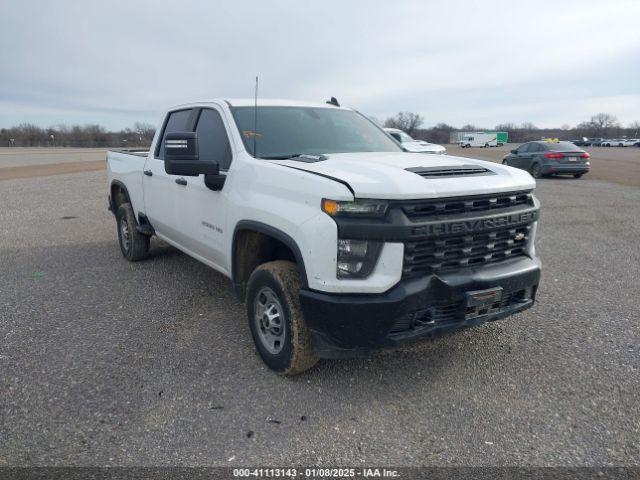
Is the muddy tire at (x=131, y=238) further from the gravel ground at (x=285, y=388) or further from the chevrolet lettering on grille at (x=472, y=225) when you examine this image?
the chevrolet lettering on grille at (x=472, y=225)

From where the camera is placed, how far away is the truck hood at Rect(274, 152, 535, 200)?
2.75 metres

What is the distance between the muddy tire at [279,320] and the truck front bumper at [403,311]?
13 cm

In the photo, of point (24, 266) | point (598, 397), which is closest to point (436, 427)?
point (598, 397)

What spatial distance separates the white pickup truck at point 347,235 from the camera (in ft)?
9.06

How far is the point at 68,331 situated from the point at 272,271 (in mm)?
2112

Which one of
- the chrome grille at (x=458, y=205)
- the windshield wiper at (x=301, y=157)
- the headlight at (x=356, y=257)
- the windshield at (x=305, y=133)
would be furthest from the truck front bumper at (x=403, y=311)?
the windshield at (x=305, y=133)

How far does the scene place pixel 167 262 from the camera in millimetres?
6191

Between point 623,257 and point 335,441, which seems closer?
point 335,441

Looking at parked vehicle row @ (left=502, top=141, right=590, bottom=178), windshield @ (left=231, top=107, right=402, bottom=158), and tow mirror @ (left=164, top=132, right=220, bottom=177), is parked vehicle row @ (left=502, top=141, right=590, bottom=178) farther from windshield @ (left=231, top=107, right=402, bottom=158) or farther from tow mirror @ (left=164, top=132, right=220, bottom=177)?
tow mirror @ (left=164, top=132, right=220, bottom=177)

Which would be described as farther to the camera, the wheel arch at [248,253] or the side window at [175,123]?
the side window at [175,123]

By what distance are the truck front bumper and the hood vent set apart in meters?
0.63

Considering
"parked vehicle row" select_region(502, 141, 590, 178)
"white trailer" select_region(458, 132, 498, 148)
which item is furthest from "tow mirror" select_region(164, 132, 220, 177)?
"white trailer" select_region(458, 132, 498, 148)

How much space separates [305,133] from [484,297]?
207 centimetres

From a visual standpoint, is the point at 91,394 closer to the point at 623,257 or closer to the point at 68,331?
the point at 68,331
